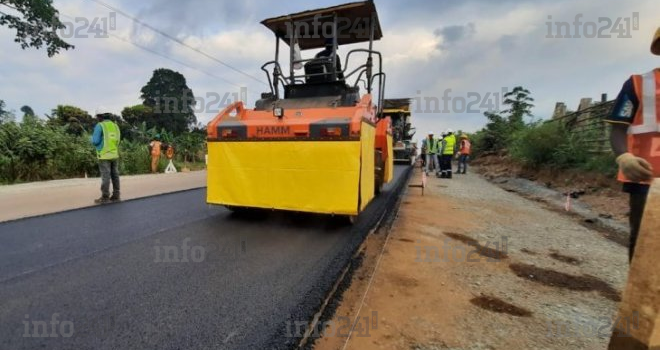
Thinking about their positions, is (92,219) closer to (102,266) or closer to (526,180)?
(102,266)

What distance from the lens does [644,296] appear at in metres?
1.08

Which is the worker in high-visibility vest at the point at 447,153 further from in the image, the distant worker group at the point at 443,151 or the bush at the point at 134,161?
the bush at the point at 134,161

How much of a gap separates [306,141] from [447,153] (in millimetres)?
9322

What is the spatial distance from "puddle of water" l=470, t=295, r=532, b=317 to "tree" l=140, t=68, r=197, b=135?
127ft

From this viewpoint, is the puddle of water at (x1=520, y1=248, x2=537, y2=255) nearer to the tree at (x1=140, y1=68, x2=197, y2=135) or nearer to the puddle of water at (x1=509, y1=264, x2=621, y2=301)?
the puddle of water at (x1=509, y1=264, x2=621, y2=301)

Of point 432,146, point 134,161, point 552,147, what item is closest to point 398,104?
point 432,146

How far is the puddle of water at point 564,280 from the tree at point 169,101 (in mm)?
38377

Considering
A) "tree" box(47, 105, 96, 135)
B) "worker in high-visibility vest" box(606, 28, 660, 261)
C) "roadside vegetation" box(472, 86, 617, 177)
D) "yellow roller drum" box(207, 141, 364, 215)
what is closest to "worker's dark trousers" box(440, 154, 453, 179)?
"roadside vegetation" box(472, 86, 617, 177)

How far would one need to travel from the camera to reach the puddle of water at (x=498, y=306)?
251 cm

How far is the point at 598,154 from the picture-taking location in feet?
29.3

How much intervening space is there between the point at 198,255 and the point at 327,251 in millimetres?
1175

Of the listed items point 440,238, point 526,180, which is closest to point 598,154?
point 526,180

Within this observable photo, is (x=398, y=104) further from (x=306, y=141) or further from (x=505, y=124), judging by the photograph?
(x=306, y=141)

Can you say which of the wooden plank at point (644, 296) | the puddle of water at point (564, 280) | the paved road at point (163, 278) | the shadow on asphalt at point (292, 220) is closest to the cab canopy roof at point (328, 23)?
the shadow on asphalt at point (292, 220)
